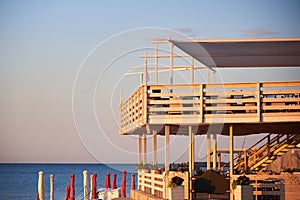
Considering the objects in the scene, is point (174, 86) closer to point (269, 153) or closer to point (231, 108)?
point (231, 108)

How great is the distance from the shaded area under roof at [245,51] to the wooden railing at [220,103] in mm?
1356

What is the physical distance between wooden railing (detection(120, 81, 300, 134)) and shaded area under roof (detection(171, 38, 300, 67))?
1356 mm

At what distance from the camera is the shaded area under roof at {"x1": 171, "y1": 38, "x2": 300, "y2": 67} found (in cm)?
2453

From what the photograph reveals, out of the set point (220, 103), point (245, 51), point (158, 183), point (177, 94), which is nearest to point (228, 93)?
point (220, 103)

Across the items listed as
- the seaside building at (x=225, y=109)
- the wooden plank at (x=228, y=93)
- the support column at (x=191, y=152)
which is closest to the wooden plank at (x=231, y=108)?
the seaside building at (x=225, y=109)

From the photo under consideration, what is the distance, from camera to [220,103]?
23.9m

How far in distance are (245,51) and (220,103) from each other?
3.61 m

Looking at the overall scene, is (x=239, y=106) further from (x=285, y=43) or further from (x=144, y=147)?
(x=144, y=147)

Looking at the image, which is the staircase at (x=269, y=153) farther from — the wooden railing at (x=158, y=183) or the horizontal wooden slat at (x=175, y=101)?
the horizontal wooden slat at (x=175, y=101)

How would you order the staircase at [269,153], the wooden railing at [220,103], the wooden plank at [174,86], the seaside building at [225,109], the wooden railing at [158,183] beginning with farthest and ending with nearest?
1. the staircase at [269,153]
2. the wooden plank at [174,86]
3. the wooden railing at [220,103]
4. the seaside building at [225,109]
5. the wooden railing at [158,183]

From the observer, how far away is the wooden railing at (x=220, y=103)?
23703 mm

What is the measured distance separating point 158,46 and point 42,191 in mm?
8969

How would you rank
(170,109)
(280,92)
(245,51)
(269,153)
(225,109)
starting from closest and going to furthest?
1. (280,92)
2. (225,109)
3. (170,109)
4. (245,51)
5. (269,153)

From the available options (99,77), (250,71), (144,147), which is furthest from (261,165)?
(250,71)
